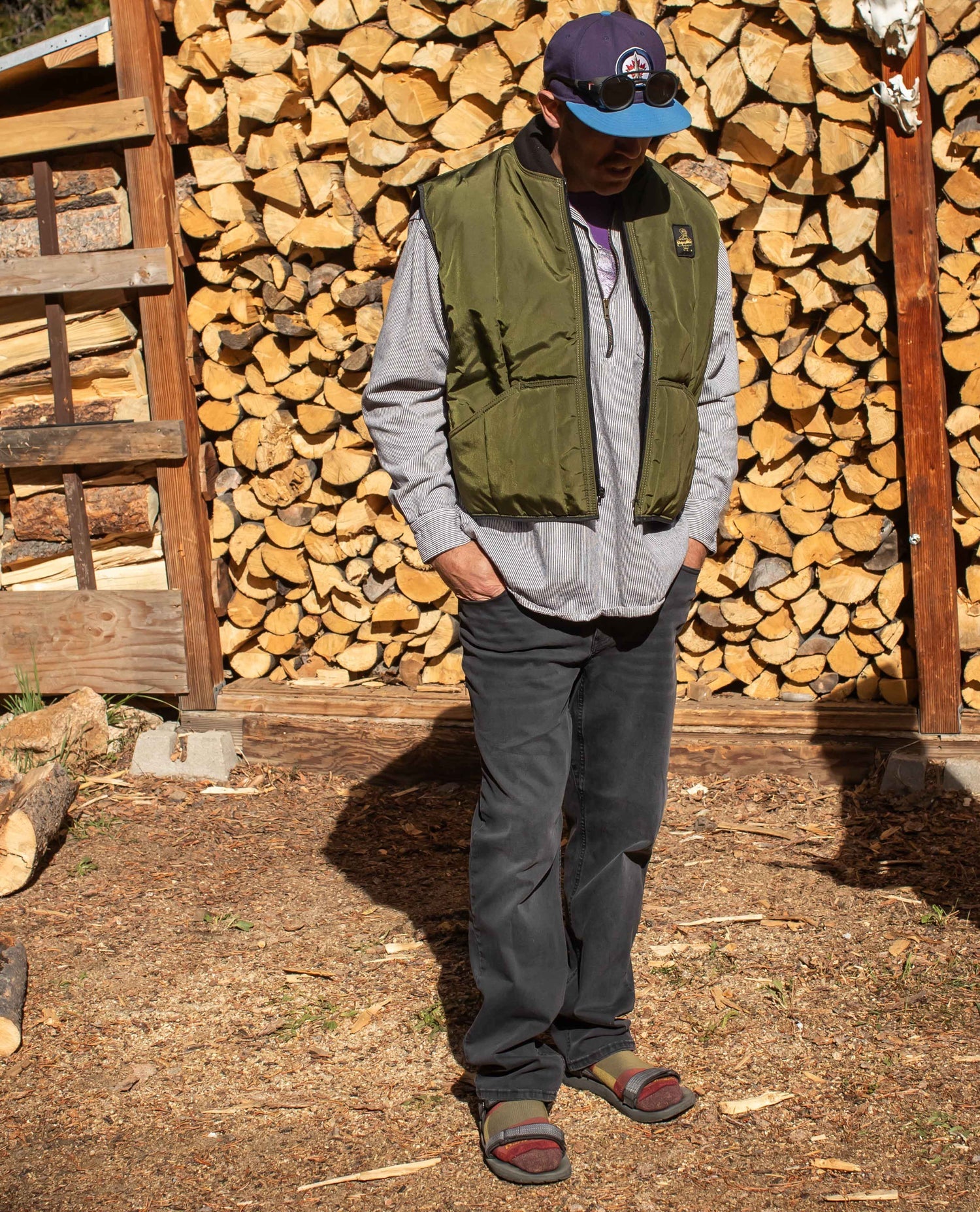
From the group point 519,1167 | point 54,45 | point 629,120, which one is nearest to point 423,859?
point 519,1167

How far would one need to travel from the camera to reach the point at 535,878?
89.1 inches

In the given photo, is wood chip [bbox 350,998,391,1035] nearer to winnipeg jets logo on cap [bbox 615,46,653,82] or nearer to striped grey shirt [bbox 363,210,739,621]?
striped grey shirt [bbox 363,210,739,621]

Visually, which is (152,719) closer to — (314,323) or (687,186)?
(314,323)

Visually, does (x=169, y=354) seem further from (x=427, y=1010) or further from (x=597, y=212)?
(x=427, y=1010)

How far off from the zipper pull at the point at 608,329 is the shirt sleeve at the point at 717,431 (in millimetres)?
302

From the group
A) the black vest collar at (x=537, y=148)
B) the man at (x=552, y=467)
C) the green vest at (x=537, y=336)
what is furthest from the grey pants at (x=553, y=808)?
the black vest collar at (x=537, y=148)

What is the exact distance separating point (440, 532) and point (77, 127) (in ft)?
9.20

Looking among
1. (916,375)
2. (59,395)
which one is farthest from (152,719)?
(916,375)

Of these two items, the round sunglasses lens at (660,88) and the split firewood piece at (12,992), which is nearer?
the round sunglasses lens at (660,88)

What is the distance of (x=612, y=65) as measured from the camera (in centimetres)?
207

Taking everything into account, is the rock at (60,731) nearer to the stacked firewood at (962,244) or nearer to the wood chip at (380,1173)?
the wood chip at (380,1173)

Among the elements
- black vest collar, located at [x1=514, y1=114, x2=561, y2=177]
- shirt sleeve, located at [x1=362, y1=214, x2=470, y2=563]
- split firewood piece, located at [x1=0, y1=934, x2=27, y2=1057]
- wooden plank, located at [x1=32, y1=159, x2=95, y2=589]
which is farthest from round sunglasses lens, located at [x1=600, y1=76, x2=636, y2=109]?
wooden plank, located at [x1=32, y1=159, x2=95, y2=589]

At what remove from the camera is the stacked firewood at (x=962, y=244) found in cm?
361

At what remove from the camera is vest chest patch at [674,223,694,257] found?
227 cm
